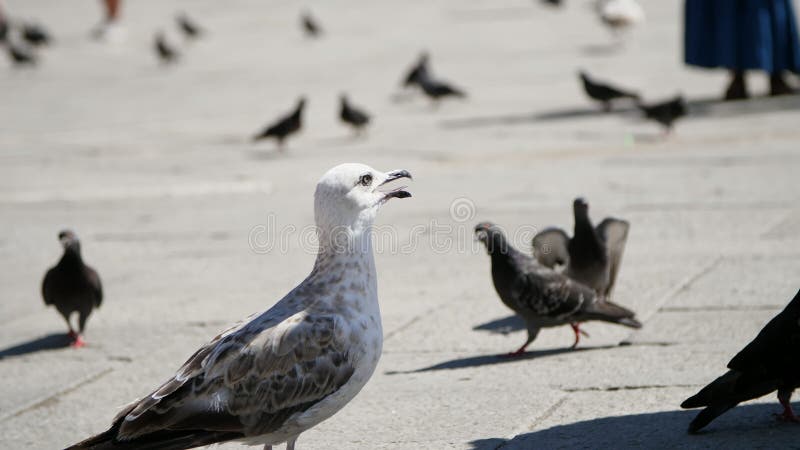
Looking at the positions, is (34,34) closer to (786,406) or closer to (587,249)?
(587,249)

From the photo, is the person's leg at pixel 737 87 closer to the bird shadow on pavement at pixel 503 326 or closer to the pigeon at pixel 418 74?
the pigeon at pixel 418 74

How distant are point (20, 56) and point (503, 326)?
19.2 metres

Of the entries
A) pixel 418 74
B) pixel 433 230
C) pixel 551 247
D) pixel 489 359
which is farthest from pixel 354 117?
pixel 489 359

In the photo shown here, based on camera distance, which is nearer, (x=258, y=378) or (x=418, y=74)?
(x=258, y=378)

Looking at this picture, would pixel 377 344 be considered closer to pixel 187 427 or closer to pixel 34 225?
pixel 187 427

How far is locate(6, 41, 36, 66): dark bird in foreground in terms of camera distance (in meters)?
23.8

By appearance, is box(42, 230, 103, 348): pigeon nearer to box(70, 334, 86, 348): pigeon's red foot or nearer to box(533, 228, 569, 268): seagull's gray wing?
box(70, 334, 86, 348): pigeon's red foot

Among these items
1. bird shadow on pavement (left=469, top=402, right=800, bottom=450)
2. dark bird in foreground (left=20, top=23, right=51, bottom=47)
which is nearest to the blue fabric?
bird shadow on pavement (left=469, top=402, right=800, bottom=450)

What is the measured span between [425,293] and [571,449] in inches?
113

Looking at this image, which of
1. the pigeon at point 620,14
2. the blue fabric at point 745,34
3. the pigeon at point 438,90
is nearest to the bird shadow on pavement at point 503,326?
the blue fabric at point 745,34

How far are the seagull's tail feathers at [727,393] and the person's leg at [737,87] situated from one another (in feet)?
34.2

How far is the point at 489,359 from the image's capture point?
6.05m

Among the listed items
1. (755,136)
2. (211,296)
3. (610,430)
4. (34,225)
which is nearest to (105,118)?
(34,225)

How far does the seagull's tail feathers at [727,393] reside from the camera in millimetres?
4465
